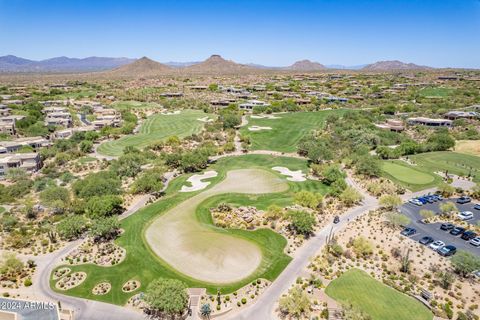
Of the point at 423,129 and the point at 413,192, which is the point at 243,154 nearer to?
the point at 413,192

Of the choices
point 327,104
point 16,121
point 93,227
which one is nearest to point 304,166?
point 93,227

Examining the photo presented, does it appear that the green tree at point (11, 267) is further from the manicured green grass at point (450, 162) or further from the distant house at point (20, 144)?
the manicured green grass at point (450, 162)

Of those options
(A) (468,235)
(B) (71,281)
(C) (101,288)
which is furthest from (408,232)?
(B) (71,281)

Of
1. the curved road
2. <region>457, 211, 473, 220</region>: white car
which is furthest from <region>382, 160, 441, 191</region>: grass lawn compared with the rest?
the curved road

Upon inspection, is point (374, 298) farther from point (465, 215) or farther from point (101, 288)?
point (101, 288)

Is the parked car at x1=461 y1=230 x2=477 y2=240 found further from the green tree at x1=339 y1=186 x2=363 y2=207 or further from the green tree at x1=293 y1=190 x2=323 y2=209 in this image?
the green tree at x1=293 y1=190 x2=323 y2=209

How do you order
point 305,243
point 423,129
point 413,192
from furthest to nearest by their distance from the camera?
point 423,129 < point 413,192 < point 305,243
